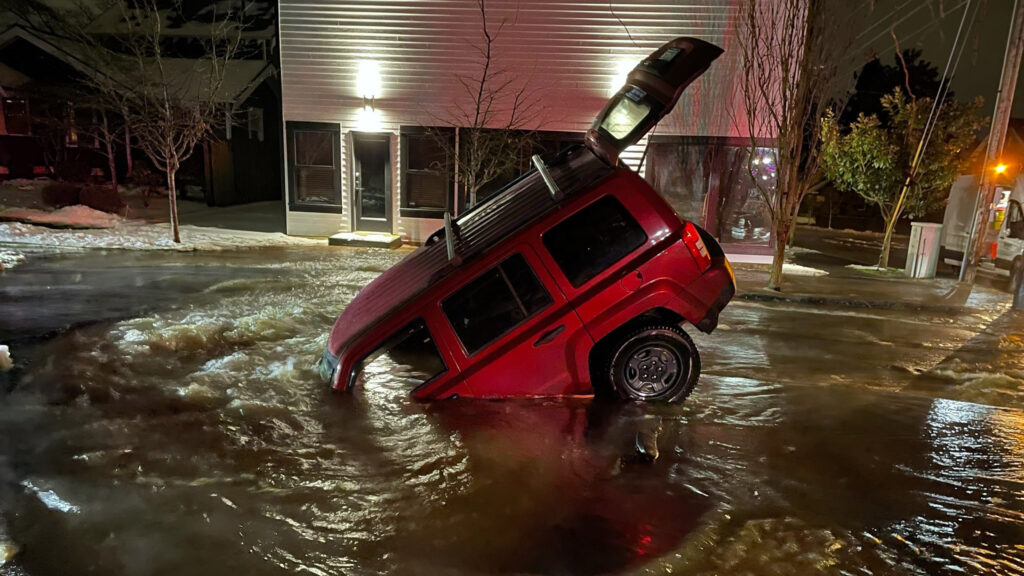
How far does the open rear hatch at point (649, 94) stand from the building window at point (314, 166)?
10.8m

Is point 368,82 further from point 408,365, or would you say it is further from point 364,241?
point 408,365

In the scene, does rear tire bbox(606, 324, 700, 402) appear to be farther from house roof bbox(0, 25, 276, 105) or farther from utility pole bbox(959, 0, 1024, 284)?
house roof bbox(0, 25, 276, 105)

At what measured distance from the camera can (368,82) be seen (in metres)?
15.3

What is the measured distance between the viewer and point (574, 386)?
5.53 metres

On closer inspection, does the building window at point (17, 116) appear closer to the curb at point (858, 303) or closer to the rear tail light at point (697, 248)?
→ the curb at point (858, 303)

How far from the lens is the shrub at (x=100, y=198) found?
1889 cm

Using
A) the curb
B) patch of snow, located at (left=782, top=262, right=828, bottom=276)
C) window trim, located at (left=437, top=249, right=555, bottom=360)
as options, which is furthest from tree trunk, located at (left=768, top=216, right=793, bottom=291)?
window trim, located at (left=437, top=249, right=555, bottom=360)

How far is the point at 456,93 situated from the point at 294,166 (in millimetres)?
4677

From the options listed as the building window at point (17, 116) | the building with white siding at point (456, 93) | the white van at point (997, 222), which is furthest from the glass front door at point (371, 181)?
the building window at point (17, 116)

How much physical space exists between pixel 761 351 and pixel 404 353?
4414 mm

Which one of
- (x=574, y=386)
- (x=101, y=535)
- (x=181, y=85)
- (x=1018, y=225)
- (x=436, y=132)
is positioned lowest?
(x=101, y=535)

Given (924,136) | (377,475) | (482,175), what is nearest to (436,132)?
(482,175)

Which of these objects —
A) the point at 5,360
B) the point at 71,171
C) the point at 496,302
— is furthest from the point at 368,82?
the point at 71,171

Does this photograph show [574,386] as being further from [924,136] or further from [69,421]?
[924,136]
